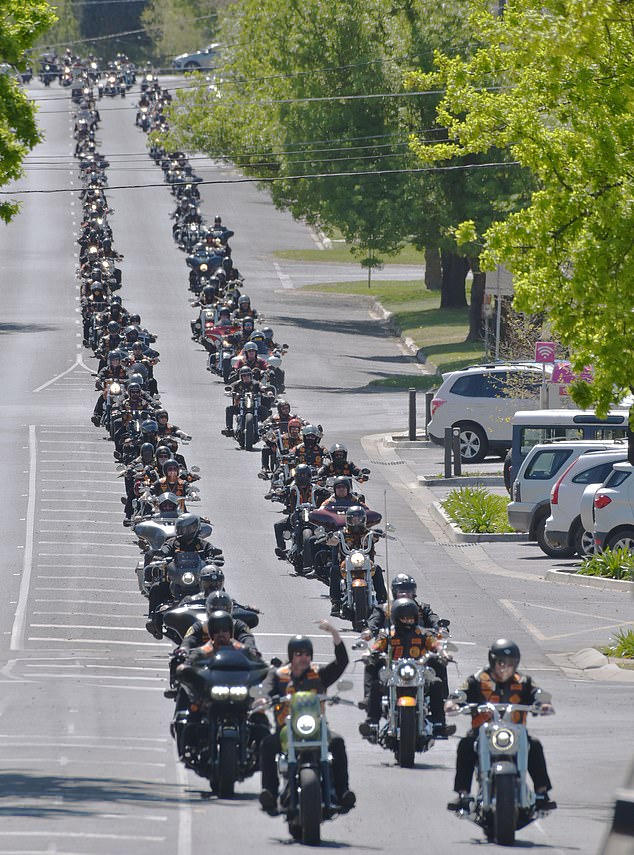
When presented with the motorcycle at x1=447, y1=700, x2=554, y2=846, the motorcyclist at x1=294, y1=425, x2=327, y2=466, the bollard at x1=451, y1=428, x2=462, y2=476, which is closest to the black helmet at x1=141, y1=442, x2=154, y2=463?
the motorcyclist at x1=294, y1=425, x2=327, y2=466

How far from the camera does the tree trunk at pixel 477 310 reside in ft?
185

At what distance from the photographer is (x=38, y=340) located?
57.4m

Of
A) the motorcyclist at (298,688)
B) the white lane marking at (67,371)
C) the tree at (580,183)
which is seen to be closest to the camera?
the motorcyclist at (298,688)

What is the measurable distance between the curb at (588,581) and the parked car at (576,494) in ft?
3.91

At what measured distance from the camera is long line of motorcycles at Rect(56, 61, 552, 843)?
13.3 meters

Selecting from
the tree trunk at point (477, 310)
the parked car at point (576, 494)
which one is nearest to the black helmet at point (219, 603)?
the parked car at point (576, 494)

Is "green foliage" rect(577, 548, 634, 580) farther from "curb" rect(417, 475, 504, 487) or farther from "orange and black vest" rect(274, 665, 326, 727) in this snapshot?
"orange and black vest" rect(274, 665, 326, 727)

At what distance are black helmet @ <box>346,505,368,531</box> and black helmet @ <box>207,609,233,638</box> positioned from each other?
9.35 metres

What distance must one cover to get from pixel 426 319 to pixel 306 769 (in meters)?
50.6

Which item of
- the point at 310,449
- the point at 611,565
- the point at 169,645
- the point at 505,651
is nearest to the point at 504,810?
the point at 505,651

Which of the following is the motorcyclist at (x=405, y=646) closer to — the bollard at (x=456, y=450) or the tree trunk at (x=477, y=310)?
the bollard at (x=456, y=450)

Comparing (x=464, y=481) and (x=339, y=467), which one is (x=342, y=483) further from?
(x=464, y=481)

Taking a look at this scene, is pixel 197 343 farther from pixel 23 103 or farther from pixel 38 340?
pixel 23 103

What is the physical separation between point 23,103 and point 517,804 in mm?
9128
